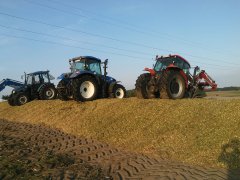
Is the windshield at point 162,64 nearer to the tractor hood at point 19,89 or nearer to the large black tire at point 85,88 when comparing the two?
the large black tire at point 85,88

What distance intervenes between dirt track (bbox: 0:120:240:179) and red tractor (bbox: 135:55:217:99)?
451 centimetres

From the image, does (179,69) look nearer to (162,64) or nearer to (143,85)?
(162,64)

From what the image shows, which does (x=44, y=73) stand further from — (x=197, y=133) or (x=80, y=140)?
(x=197, y=133)

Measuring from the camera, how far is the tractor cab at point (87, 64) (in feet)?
54.2

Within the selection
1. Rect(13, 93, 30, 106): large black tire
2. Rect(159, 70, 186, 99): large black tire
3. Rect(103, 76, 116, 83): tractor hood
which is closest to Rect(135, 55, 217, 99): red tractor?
Rect(159, 70, 186, 99): large black tire

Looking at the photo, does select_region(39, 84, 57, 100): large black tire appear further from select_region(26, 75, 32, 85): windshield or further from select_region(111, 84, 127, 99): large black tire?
select_region(111, 84, 127, 99): large black tire

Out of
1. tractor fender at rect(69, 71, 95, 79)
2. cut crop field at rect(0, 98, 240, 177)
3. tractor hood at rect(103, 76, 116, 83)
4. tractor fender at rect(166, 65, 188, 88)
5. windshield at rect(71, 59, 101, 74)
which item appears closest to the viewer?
cut crop field at rect(0, 98, 240, 177)

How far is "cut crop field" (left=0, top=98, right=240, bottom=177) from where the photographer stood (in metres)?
7.85

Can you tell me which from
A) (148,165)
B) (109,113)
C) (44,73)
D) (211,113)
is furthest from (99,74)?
(148,165)

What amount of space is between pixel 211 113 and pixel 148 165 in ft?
10.7

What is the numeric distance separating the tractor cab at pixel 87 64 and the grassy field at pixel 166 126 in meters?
2.67

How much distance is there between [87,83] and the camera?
15320mm

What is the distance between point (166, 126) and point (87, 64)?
25.6ft

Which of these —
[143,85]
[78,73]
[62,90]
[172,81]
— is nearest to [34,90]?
[62,90]
